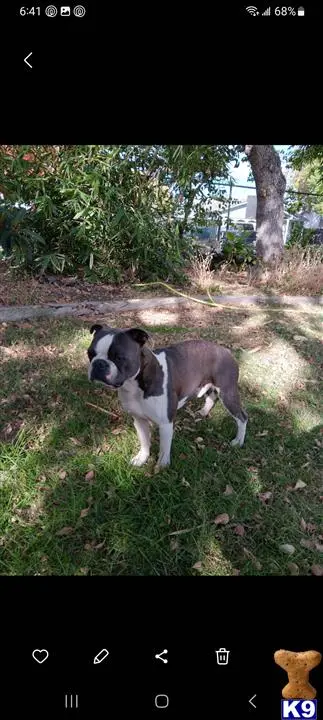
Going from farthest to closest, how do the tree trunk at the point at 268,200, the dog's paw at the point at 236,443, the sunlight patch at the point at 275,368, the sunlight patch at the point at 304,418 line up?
the tree trunk at the point at 268,200, the sunlight patch at the point at 275,368, the sunlight patch at the point at 304,418, the dog's paw at the point at 236,443

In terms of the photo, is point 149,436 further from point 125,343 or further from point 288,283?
point 288,283

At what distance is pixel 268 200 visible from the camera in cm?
712

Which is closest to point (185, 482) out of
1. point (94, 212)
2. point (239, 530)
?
point (239, 530)

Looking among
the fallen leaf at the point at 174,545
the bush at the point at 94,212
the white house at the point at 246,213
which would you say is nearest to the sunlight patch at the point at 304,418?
the fallen leaf at the point at 174,545

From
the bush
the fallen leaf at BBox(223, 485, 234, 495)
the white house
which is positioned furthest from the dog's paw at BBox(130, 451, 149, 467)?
the white house

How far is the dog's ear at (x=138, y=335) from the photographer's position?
2016mm
